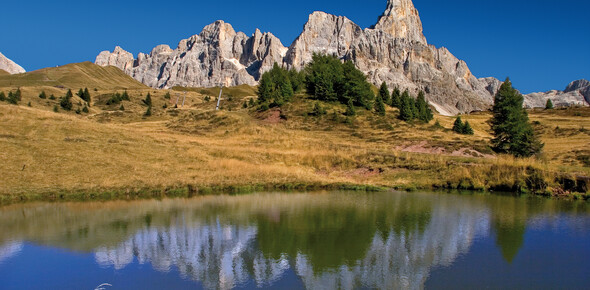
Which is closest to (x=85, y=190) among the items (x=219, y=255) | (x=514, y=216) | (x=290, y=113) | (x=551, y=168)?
(x=219, y=255)

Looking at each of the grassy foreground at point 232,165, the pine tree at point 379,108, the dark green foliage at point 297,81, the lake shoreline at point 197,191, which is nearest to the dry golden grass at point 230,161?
the grassy foreground at point 232,165

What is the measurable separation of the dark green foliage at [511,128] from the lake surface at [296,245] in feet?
72.2

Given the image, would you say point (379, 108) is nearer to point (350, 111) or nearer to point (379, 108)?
point (379, 108)

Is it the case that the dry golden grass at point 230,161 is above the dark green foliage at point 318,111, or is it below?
below

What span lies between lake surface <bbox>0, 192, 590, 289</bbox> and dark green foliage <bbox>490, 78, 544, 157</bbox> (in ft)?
72.2

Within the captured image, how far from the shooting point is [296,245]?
16875 mm

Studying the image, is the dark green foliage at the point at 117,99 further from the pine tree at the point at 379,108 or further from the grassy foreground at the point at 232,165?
the pine tree at the point at 379,108

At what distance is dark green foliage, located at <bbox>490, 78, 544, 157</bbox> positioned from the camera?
45.5 m

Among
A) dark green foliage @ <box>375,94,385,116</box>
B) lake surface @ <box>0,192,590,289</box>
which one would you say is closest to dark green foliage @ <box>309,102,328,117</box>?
dark green foliage @ <box>375,94,385,116</box>

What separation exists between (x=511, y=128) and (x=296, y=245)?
43.3m

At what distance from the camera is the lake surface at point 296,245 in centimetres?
1324

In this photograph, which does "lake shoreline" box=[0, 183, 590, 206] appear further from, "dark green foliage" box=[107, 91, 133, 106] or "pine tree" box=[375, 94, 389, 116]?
"dark green foliage" box=[107, 91, 133, 106]

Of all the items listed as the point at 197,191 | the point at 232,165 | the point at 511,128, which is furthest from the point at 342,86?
the point at 197,191

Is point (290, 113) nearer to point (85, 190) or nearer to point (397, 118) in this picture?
point (397, 118)
